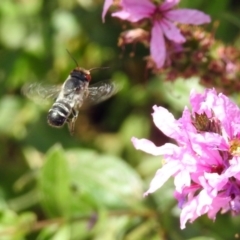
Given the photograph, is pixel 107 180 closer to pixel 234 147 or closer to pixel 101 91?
pixel 101 91

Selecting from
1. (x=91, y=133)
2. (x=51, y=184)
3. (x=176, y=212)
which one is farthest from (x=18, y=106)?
(x=176, y=212)

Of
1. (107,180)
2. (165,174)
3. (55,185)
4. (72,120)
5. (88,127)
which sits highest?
(165,174)

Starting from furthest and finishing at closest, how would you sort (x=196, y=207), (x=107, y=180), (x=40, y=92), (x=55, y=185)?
(x=107, y=180), (x=55, y=185), (x=40, y=92), (x=196, y=207)

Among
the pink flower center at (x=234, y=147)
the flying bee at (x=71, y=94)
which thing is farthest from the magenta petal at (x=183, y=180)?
the flying bee at (x=71, y=94)

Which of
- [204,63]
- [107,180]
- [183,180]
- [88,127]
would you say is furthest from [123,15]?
[88,127]

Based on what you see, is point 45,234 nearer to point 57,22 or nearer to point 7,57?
point 7,57
